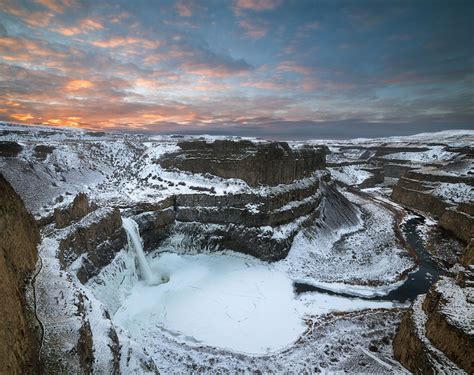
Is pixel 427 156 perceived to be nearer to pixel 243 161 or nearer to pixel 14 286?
pixel 243 161

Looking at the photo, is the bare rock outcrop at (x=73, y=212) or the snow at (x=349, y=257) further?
the snow at (x=349, y=257)

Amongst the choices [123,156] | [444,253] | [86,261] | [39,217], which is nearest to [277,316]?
[86,261]

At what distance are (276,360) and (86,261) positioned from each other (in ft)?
47.8

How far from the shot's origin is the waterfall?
2362cm

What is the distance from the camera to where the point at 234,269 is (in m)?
26.2

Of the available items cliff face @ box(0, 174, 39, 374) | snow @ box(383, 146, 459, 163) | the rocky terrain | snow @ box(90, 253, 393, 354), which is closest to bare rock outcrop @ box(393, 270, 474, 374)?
the rocky terrain

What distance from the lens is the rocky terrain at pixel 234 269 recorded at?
11391 millimetres

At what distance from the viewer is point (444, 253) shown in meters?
31.2

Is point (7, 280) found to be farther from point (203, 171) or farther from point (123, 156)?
point (123, 156)

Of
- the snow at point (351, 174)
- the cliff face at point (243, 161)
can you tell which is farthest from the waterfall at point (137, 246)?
the snow at point (351, 174)

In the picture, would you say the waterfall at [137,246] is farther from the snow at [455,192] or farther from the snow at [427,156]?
the snow at [427,156]

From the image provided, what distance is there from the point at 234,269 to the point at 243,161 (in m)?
A: 12.9

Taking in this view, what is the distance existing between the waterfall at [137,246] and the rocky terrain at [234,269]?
1.39 feet

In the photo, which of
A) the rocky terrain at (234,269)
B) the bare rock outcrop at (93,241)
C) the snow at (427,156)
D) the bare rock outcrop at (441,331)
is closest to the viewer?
the rocky terrain at (234,269)
